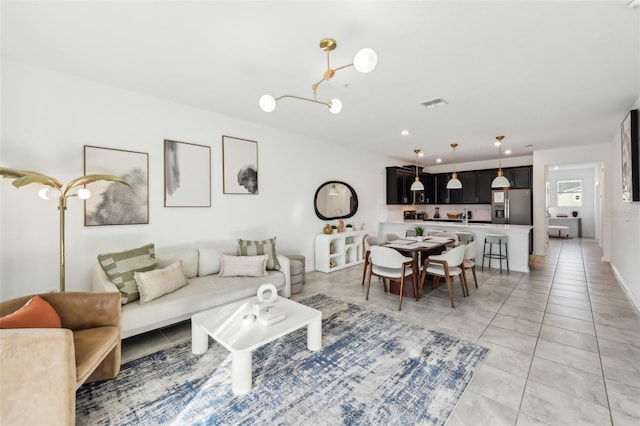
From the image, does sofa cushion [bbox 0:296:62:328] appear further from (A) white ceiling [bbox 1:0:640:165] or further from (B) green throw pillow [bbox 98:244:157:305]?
(A) white ceiling [bbox 1:0:640:165]

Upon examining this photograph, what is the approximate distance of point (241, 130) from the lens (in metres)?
4.29

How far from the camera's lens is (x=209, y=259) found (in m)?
3.58

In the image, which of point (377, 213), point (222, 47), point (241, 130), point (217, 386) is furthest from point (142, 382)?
point (377, 213)

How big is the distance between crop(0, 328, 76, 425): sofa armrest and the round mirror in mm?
4337

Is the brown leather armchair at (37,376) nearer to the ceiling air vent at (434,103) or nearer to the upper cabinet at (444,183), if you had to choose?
the ceiling air vent at (434,103)

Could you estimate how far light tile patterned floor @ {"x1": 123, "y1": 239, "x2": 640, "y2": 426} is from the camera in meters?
1.77

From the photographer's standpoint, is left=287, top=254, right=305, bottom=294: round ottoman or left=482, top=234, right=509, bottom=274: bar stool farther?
left=482, top=234, right=509, bottom=274: bar stool

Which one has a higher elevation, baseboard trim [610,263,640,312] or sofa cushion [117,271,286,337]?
sofa cushion [117,271,286,337]

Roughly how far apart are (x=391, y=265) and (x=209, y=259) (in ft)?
7.88

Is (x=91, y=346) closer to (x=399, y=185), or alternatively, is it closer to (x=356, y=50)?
(x=356, y=50)

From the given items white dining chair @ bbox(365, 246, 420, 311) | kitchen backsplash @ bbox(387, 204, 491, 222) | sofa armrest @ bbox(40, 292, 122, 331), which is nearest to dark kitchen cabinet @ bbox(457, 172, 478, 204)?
kitchen backsplash @ bbox(387, 204, 491, 222)

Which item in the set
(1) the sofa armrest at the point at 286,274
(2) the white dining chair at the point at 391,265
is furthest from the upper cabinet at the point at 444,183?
(1) the sofa armrest at the point at 286,274

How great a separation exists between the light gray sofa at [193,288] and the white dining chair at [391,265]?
1248 mm

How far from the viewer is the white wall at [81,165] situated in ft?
8.58
